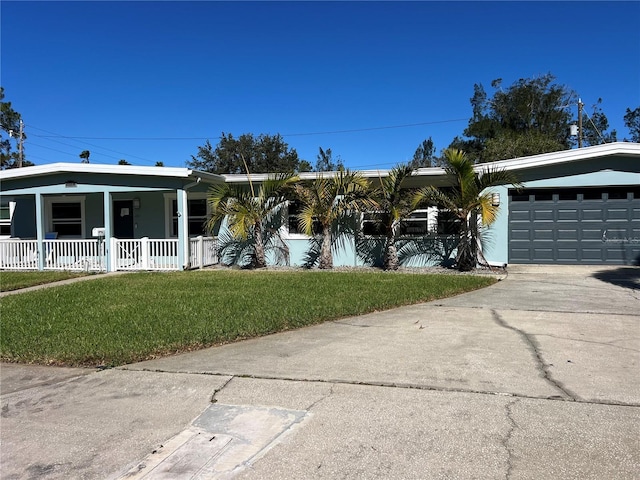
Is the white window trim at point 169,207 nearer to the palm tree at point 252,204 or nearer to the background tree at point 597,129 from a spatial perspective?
the palm tree at point 252,204

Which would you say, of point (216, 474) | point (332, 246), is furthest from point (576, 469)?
point (332, 246)

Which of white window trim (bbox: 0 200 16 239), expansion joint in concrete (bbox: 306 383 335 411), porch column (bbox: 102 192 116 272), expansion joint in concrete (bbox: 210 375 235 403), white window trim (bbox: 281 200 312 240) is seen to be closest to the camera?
expansion joint in concrete (bbox: 306 383 335 411)

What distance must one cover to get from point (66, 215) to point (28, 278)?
510 cm

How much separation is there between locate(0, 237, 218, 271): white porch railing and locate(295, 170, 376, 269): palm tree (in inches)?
138

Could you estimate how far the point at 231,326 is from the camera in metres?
6.79

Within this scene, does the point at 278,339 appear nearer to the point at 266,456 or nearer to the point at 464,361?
the point at 464,361

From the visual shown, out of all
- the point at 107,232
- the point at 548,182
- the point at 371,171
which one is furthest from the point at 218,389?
the point at 548,182

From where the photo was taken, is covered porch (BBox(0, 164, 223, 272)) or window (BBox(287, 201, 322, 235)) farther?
window (BBox(287, 201, 322, 235))

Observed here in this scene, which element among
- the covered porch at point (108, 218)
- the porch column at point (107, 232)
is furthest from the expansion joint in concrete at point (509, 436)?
the porch column at point (107, 232)

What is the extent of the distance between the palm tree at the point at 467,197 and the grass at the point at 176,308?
1.57 m

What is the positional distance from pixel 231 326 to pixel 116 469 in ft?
11.8

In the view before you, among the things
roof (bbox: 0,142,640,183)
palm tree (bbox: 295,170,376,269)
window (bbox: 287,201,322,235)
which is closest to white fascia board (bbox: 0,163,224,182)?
roof (bbox: 0,142,640,183)

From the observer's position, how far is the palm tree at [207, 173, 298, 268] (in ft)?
46.6

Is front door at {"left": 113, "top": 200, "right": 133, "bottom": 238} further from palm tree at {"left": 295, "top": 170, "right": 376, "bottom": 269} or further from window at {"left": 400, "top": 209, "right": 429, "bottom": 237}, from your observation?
window at {"left": 400, "top": 209, "right": 429, "bottom": 237}
